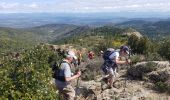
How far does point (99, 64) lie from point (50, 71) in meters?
6.94

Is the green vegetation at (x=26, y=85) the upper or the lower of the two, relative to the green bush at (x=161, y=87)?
upper

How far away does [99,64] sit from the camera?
1661 centimetres

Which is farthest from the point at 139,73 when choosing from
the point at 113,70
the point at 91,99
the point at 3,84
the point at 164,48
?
the point at 3,84

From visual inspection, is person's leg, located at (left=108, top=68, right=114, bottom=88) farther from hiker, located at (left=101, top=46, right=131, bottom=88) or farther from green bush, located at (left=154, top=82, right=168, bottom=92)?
green bush, located at (left=154, top=82, right=168, bottom=92)

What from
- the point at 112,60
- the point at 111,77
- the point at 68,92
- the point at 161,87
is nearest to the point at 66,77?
the point at 68,92

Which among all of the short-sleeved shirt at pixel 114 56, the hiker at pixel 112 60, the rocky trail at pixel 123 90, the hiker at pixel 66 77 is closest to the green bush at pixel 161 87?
the rocky trail at pixel 123 90

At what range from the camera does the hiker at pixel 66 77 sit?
358 inches

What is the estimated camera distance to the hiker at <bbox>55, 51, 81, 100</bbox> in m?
9.09

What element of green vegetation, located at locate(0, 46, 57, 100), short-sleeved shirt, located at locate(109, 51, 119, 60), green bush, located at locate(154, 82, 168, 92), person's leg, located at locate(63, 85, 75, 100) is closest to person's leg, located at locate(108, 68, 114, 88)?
short-sleeved shirt, located at locate(109, 51, 119, 60)

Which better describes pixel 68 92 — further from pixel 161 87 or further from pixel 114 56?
pixel 161 87

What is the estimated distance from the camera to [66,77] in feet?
29.9

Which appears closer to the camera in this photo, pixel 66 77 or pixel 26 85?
pixel 26 85

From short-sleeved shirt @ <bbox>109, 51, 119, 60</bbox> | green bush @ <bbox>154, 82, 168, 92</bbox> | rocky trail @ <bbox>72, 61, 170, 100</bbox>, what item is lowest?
rocky trail @ <bbox>72, 61, 170, 100</bbox>

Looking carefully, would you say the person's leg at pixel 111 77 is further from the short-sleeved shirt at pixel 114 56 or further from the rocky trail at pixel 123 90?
the short-sleeved shirt at pixel 114 56
